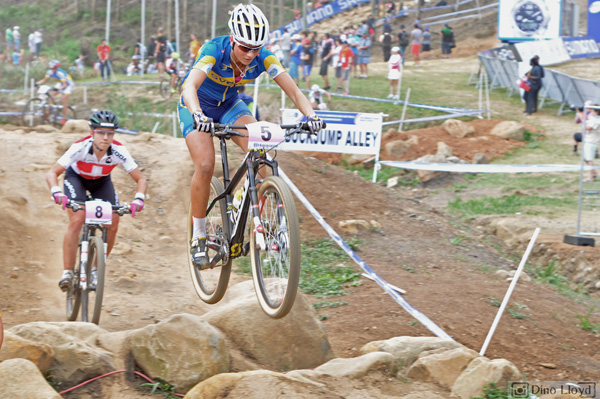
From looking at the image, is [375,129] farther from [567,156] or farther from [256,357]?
[256,357]

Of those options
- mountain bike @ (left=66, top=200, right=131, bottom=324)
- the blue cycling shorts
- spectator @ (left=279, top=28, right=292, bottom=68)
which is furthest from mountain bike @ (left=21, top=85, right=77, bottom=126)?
the blue cycling shorts

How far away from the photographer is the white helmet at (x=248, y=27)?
552cm

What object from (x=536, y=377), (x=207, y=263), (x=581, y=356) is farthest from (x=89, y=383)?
(x=581, y=356)

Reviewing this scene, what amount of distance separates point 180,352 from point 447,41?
3158 centimetres

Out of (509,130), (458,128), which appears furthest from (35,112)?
(509,130)

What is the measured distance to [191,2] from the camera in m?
47.8

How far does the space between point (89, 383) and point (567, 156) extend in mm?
16380

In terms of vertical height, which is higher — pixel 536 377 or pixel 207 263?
pixel 207 263

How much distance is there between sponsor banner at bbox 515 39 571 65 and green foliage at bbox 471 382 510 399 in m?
22.0

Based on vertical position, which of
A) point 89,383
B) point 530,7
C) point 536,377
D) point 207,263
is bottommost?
point 536,377

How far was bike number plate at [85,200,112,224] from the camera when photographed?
716cm

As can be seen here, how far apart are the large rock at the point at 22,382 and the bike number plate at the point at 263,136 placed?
2312 mm

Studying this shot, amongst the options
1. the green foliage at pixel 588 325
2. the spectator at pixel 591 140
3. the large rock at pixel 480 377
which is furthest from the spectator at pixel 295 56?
the large rock at pixel 480 377

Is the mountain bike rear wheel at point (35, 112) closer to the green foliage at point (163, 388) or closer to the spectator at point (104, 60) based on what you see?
the spectator at point (104, 60)
